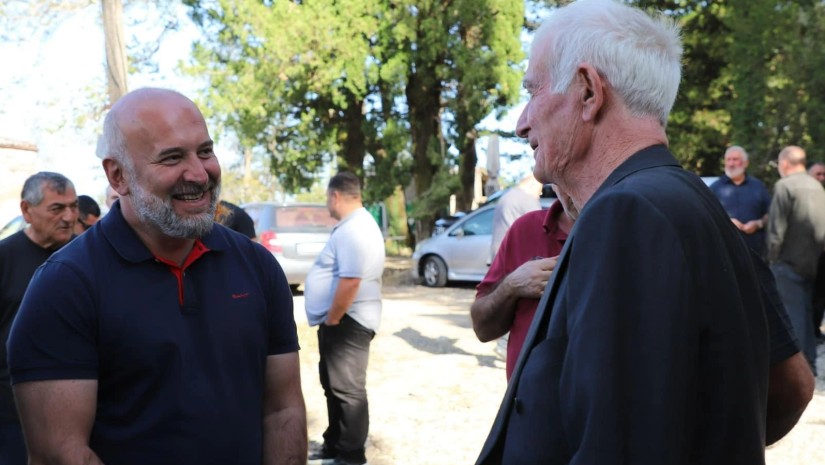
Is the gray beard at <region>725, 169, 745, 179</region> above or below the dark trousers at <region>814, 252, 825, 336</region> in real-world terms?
above

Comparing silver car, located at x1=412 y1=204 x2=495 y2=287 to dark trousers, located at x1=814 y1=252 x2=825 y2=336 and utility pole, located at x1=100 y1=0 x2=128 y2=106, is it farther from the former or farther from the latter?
dark trousers, located at x1=814 y1=252 x2=825 y2=336

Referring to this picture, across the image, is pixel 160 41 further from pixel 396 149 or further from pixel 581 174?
pixel 581 174

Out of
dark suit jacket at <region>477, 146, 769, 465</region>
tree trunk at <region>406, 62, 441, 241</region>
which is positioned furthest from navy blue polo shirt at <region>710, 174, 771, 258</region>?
tree trunk at <region>406, 62, 441, 241</region>

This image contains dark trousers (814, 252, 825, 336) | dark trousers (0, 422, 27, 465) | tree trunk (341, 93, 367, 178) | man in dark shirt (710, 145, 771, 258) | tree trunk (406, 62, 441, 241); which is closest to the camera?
dark trousers (0, 422, 27, 465)

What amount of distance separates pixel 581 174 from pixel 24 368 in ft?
5.02

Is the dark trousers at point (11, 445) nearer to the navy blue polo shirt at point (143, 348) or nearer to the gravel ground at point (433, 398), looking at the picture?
the navy blue polo shirt at point (143, 348)

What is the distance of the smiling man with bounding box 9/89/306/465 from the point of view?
227 centimetres

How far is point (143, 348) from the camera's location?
232 cm

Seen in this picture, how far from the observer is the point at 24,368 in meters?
2.28

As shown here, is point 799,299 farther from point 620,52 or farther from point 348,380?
point 620,52

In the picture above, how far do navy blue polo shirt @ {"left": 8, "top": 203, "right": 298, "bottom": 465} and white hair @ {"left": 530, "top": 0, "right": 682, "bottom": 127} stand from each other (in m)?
1.26

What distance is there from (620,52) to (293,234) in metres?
14.0

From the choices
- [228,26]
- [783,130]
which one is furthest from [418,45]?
[783,130]

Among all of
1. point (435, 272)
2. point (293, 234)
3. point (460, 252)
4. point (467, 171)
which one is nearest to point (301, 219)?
point (293, 234)
